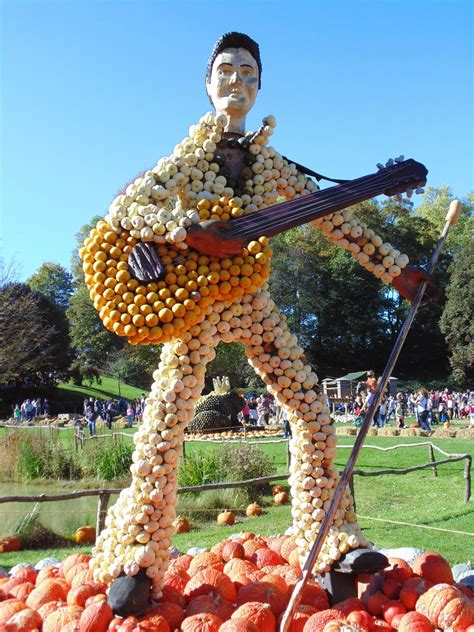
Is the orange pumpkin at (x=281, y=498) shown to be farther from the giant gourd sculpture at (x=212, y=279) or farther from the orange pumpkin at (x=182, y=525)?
the giant gourd sculpture at (x=212, y=279)

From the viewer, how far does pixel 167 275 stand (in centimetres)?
303

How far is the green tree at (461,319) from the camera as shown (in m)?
30.0

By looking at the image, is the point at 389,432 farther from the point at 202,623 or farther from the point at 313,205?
the point at 202,623

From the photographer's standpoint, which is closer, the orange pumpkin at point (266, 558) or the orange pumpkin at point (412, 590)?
A: the orange pumpkin at point (412, 590)

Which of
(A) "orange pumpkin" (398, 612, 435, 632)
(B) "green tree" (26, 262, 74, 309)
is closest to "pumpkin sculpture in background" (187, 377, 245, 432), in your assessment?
(A) "orange pumpkin" (398, 612, 435, 632)

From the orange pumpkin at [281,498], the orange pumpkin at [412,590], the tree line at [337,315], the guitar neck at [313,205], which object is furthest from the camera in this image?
the tree line at [337,315]

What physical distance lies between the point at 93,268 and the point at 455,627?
95.3 inches

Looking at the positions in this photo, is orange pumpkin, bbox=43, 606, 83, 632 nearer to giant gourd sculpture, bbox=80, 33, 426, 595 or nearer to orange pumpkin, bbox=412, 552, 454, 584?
giant gourd sculpture, bbox=80, 33, 426, 595

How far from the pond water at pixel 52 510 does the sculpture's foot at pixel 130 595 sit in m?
4.64

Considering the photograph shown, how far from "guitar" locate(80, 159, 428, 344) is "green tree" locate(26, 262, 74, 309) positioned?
4164 cm

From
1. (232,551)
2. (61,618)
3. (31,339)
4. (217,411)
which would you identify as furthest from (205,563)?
(31,339)

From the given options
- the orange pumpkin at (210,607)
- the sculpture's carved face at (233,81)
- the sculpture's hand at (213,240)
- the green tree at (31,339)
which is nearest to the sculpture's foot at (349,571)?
the orange pumpkin at (210,607)

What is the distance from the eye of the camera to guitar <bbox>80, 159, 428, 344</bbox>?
2.96 m

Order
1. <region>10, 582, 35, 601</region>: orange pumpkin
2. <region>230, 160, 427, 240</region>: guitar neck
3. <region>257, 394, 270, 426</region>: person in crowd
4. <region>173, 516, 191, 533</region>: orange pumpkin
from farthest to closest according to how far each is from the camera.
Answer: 1. <region>257, 394, 270, 426</region>: person in crowd
2. <region>173, 516, 191, 533</region>: orange pumpkin
3. <region>10, 582, 35, 601</region>: orange pumpkin
4. <region>230, 160, 427, 240</region>: guitar neck
